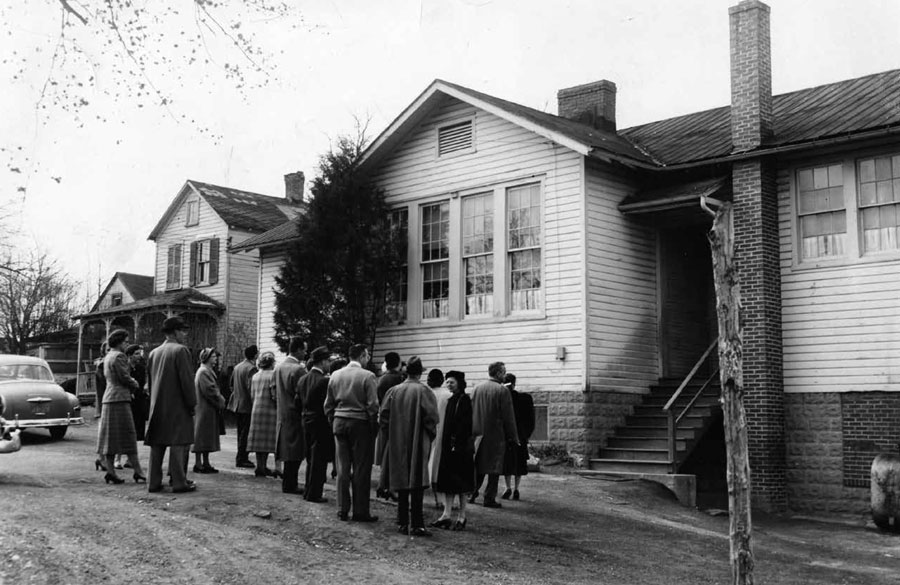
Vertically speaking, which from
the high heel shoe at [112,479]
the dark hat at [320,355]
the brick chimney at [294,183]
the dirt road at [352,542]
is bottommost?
the dirt road at [352,542]

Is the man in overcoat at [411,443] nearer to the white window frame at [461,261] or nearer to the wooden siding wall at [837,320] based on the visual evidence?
the white window frame at [461,261]

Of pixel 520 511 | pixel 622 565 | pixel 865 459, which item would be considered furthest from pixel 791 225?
pixel 622 565

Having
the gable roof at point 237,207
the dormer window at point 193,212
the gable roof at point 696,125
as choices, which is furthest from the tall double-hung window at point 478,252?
the dormer window at point 193,212

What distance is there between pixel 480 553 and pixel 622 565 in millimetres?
1586

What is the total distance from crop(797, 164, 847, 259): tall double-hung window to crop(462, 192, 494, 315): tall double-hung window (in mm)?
5869

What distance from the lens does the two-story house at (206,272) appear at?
35.1 meters

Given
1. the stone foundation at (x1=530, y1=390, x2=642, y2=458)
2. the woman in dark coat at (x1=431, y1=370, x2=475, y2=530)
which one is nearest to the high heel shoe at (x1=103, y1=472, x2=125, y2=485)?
the woman in dark coat at (x1=431, y1=370, x2=475, y2=530)

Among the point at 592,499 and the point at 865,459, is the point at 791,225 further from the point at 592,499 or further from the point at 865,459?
the point at 592,499

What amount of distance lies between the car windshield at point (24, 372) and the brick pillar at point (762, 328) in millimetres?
14261

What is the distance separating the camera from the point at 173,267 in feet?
127

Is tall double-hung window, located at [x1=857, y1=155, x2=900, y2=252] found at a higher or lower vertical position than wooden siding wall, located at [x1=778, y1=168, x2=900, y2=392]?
higher

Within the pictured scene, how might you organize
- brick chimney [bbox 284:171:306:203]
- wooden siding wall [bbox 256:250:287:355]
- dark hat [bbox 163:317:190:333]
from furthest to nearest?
brick chimney [bbox 284:171:306:203] < wooden siding wall [bbox 256:250:287:355] < dark hat [bbox 163:317:190:333]

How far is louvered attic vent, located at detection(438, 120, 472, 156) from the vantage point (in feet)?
66.4

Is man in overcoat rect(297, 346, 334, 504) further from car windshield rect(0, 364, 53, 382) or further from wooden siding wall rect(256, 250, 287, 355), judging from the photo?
wooden siding wall rect(256, 250, 287, 355)
